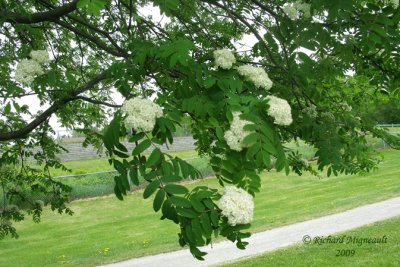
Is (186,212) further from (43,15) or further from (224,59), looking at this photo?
(43,15)

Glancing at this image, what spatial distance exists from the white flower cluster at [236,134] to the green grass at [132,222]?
836 cm

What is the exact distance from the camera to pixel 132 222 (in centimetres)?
1434

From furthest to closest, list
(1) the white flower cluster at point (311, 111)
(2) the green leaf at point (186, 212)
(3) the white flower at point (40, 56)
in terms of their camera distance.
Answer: (1) the white flower cluster at point (311, 111) → (3) the white flower at point (40, 56) → (2) the green leaf at point (186, 212)

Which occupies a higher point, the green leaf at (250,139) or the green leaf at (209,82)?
the green leaf at (209,82)

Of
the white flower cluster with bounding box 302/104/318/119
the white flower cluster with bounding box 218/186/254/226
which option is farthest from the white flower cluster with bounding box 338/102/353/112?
the white flower cluster with bounding box 218/186/254/226

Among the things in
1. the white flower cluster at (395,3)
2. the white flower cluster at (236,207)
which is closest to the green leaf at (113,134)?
the white flower cluster at (236,207)

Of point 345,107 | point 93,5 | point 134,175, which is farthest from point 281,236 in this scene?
point 93,5

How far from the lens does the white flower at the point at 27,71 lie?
2844mm

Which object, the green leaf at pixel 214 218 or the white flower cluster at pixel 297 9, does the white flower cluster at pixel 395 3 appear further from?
the green leaf at pixel 214 218

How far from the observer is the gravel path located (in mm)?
9125

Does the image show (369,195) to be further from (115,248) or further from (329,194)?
(115,248)

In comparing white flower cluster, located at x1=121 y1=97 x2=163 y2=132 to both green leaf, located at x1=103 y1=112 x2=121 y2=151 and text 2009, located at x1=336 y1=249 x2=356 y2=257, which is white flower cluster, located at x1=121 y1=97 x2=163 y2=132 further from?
text 2009, located at x1=336 y1=249 x2=356 y2=257

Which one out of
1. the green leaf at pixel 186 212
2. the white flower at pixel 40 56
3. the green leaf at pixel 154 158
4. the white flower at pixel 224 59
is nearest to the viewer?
the green leaf at pixel 186 212

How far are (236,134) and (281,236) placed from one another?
8.71 meters
